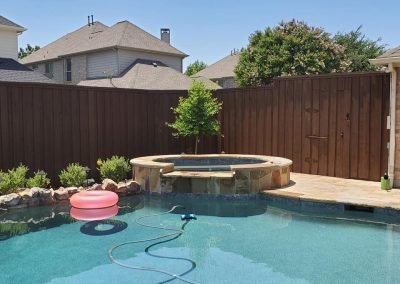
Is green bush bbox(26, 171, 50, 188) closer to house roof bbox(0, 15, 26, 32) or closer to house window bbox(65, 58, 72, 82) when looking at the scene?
house roof bbox(0, 15, 26, 32)

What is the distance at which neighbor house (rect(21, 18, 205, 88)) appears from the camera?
20.7 metres

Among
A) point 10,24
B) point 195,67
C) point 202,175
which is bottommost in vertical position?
point 202,175

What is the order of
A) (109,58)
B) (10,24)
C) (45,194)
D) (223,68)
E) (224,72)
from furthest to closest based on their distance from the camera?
(223,68)
(224,72)
(109,58)
(10,24)
(45,194)

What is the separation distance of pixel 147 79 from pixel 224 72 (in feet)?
43.1

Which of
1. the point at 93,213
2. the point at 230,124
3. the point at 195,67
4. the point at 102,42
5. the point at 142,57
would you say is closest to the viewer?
the point at 93,213

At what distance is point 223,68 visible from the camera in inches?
1298

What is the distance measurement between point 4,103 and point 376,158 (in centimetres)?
764

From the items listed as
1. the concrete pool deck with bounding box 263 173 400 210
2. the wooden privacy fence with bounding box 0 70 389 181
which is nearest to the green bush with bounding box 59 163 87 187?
the wooden privacy fence with bounding box 0 70 389 181

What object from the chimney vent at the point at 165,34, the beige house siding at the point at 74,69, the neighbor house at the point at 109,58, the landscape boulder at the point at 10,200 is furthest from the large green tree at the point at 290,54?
the landscape boulder at the point at 10,200

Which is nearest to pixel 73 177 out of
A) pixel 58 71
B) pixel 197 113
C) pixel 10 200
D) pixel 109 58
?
pixel 10 200

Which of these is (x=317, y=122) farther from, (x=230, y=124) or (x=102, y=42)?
(x=102, y=42)

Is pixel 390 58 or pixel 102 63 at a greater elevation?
pixel 102 63

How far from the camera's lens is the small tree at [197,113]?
9.98 meters

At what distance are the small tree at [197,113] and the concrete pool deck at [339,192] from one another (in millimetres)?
2566
